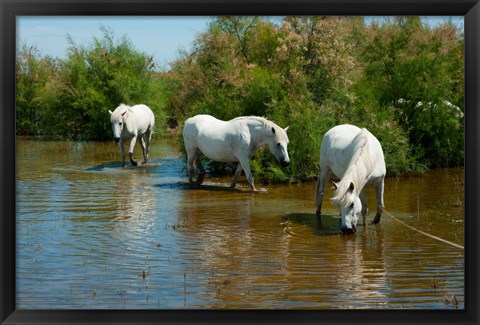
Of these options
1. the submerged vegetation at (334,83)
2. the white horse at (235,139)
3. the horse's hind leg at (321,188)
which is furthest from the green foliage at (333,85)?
the horse's hind leg at (321,188)

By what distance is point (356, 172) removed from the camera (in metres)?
9.12

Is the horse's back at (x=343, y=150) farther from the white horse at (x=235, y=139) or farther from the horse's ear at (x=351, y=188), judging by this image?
the white horse at (x=235, y=139)

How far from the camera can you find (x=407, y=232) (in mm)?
9695

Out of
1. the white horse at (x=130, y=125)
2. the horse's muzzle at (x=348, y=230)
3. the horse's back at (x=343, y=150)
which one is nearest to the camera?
the horse's muzzle at (x=348, y=230)

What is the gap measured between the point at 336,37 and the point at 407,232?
6.48 metres

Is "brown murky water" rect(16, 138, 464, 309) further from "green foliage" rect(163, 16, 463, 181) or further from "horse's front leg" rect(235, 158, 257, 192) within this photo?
"green foliage" rect(163, 16, 463, 181)

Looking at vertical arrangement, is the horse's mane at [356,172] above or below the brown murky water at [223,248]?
above

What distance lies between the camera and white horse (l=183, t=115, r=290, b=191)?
12.8 meters
